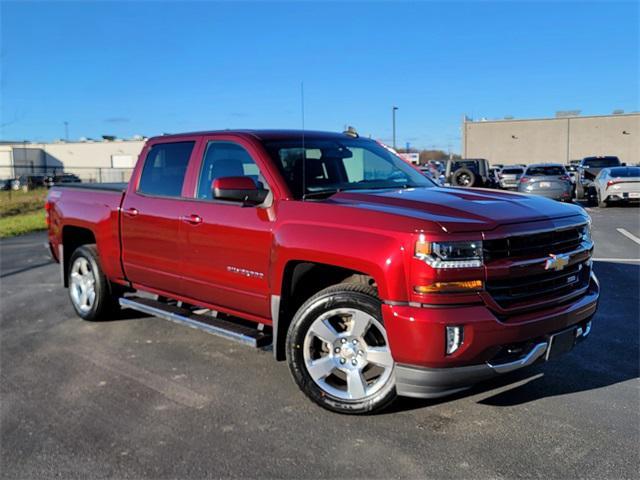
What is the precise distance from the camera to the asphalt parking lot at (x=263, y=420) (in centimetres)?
326

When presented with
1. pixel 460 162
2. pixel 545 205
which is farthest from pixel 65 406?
pixel 460 162

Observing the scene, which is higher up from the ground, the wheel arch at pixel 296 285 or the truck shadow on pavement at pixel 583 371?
the wheel arch at pixel 296 285

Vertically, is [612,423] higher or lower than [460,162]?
lower

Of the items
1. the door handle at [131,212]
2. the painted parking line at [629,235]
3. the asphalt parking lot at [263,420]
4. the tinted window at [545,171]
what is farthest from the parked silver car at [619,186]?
the door handle at [131,212]

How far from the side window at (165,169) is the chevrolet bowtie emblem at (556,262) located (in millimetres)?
3063

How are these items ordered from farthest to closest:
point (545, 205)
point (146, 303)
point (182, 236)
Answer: point (146, 303) → point (182, 236) → point (545, 205)

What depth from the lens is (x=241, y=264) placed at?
4422mm

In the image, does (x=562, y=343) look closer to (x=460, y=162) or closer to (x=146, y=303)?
(x=146, y=303)

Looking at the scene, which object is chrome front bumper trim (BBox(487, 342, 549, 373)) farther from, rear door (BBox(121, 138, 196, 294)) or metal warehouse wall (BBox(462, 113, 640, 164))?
metal warehouse wall (BBox(462, 113, 640, 164))

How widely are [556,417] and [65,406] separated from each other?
336 centimetres

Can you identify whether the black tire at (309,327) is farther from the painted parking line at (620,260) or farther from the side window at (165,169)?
the painted parking line at (620,260)

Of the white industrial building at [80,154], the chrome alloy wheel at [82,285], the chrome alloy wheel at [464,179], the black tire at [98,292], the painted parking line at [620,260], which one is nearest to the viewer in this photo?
the black tire at [98,292]

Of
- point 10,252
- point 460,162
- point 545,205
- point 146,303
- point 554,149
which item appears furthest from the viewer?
point 554,149

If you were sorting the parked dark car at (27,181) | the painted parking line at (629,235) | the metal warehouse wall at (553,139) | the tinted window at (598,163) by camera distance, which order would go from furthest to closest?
the metal warehouse wall at (553,139), the parked dark car at (27,181), the tinted window at (598,163), the painted parking line at (629,235)
